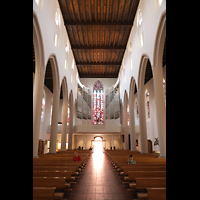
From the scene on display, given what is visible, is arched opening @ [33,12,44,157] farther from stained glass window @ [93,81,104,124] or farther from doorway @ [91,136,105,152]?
doorway @ [91,136,105,152]

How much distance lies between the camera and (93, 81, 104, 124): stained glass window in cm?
2622

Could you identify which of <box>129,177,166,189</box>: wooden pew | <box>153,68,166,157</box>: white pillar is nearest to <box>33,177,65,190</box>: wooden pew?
<box>129,177,166,189</box>: wooden pew

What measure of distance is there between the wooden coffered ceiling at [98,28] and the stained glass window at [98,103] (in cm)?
389

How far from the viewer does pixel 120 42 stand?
19.7 metres

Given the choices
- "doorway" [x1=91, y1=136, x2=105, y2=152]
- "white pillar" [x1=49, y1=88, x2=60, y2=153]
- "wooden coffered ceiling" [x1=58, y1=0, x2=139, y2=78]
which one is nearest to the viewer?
"white pillar" [x1=49, y1=88, x2=60, y2=153]

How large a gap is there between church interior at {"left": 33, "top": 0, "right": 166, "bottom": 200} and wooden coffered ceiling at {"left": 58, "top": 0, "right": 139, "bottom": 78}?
79 millimetres

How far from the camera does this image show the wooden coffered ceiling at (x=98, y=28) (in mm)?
14505

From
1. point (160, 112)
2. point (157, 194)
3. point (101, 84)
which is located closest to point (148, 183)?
point (157, 194)

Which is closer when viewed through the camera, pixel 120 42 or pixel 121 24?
pixel 121 24
